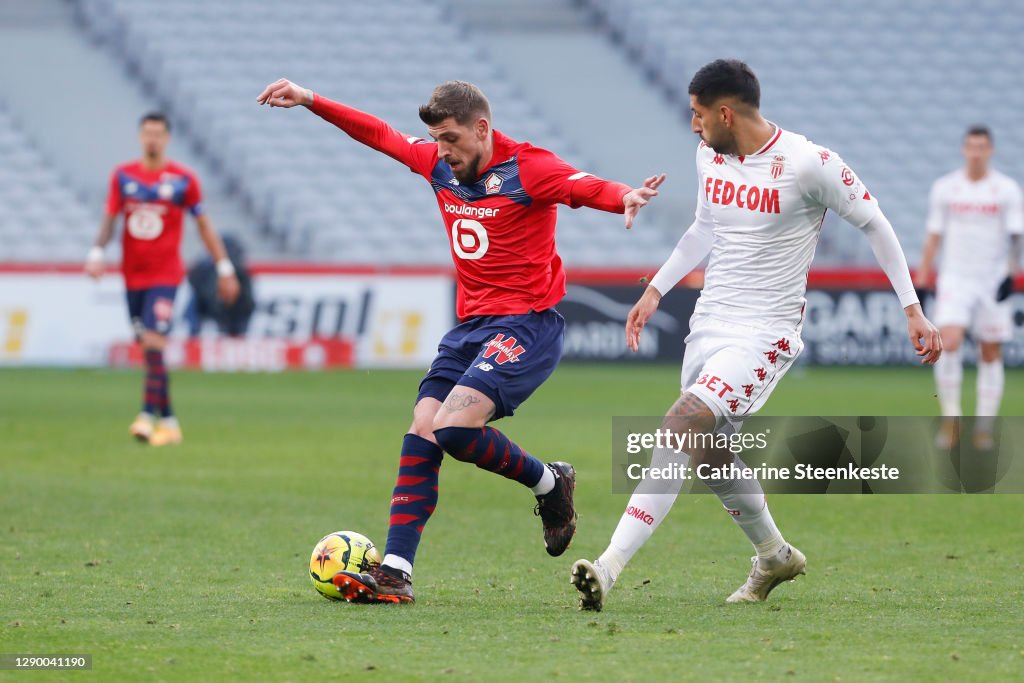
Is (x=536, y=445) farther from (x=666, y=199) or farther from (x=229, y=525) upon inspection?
(x=666, y=199)

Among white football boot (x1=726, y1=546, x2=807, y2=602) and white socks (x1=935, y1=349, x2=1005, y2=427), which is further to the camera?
white socks (x1=935, y1=349, x2=1005, y2=427)

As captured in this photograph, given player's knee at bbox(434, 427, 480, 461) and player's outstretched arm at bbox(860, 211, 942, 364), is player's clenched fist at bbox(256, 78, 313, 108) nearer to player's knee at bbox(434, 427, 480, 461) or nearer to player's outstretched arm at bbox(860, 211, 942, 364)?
player's knee at bbox(434, 427, 480, 461)

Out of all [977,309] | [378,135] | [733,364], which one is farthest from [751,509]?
[977,309]

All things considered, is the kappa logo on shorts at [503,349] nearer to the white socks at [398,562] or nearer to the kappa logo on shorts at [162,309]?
the white socks at [398,562]

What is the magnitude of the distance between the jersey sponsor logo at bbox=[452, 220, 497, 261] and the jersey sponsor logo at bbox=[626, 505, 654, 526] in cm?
124

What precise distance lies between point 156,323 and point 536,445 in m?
3.10

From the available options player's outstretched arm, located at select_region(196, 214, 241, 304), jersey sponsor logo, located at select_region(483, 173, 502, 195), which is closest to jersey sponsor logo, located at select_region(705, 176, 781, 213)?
jersey sponsor logo, located at select_region(483, 173, 502, 195)

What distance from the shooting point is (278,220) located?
2420 centimetres

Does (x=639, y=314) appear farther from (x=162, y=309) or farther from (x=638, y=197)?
(x=162, y=309)

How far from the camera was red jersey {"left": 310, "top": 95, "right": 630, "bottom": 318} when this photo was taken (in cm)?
621

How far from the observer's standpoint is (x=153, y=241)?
1222cm

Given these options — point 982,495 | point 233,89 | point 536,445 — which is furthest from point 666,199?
point 982,495

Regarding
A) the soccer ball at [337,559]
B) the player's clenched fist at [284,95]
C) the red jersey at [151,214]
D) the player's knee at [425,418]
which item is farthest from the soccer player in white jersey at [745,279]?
the red jersey at [151,214]

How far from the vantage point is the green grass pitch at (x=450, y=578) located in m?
4.66
